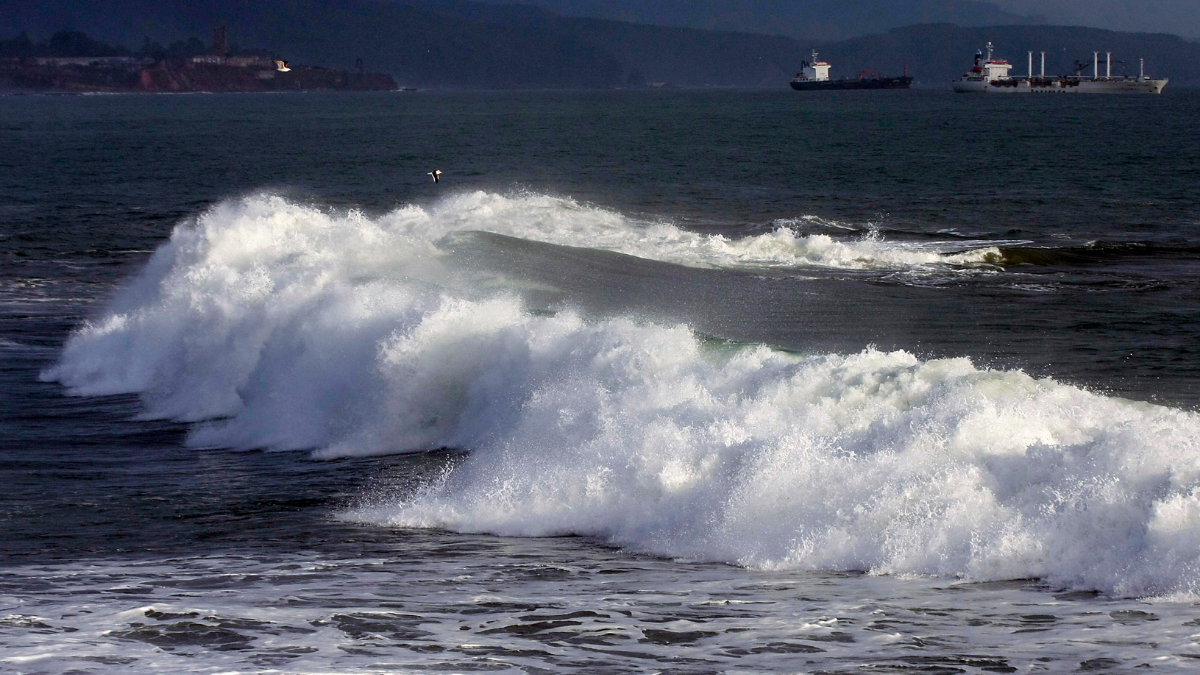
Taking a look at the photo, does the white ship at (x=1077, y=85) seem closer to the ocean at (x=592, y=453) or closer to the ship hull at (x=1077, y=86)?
the ship hull at (x=1077, y=86)

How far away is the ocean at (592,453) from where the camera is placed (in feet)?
29.5

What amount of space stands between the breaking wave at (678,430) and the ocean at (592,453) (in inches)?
1.5

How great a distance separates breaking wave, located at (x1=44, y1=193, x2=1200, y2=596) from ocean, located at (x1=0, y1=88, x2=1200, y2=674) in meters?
0.04

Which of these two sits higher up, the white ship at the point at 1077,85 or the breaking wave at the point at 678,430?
Answer: the white ship at the point at 1077,85

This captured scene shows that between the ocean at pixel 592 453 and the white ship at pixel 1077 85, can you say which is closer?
the ocean at pixel 592 453

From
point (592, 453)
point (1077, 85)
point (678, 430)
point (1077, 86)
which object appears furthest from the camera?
point (1077, 86)

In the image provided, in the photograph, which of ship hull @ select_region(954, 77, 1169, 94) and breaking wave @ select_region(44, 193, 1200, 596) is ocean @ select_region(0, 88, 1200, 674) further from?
ship hull @ select_region(954, 77, 1169, 94)

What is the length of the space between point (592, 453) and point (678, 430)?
895mm

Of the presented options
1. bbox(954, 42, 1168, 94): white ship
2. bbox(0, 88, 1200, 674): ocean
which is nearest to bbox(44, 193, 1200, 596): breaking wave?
bbox(0, 88, 1200, 674): ocean

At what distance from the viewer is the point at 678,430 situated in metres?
12.8

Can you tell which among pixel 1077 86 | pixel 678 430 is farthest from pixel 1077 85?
pixel 678 430

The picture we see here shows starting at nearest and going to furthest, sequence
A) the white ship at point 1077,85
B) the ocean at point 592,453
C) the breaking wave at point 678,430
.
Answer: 1. the ocean at point 592,453
2. the breaking wave at point 678,430
3. the white ship at point 1077,85

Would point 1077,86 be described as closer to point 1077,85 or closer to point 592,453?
point 1077,85

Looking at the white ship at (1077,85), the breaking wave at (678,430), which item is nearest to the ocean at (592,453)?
the breaking wave at (678,430)
